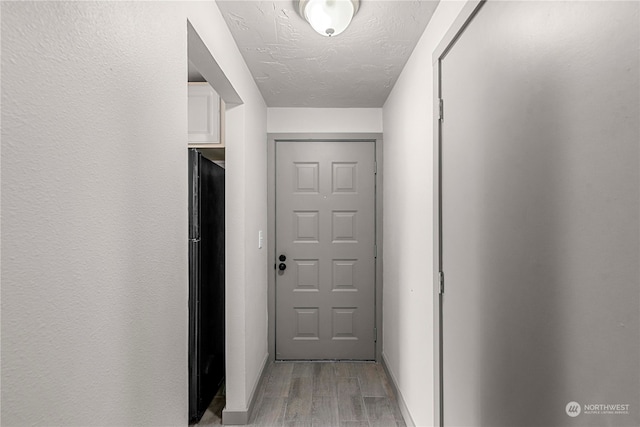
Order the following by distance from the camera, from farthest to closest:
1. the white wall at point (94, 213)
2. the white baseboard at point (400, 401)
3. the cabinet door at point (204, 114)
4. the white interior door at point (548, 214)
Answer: the cabinet door at point (204, 114), the white baseboard at point (400, 401), the white interior door at point (548, 214), the white wall at point (94, 213)

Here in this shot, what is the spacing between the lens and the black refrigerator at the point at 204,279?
2.40 metres

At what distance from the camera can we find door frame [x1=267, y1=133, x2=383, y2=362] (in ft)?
11.6

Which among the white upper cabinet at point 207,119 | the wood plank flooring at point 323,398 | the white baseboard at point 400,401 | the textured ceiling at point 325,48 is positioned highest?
the textured ceiling at point 325,48

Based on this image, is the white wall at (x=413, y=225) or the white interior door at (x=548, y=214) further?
the white wall at (x=413, y=225)

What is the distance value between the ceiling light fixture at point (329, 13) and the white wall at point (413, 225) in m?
0.43

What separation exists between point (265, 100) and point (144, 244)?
2.53m

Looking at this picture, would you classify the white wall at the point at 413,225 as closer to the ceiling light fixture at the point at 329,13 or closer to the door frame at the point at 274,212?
the door frame at the point at 274,212

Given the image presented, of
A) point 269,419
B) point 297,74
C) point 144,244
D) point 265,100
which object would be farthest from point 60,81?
point 265,100

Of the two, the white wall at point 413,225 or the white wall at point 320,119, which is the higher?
the white wall at point 320,119

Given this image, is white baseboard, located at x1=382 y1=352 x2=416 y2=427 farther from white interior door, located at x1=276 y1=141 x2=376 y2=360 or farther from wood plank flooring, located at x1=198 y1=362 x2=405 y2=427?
white interior door, located at x1=276 y1=141 x2=376 y2=360

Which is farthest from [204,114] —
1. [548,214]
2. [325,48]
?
[548,214]

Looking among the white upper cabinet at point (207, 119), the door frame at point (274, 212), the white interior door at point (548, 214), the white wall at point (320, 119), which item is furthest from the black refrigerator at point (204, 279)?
the white interior door at point (548, 214)

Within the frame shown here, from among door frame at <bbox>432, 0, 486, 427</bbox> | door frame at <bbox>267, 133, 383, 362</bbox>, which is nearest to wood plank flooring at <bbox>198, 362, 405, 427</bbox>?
door frame at <bbox>267, 133, 383, 362</bbox>

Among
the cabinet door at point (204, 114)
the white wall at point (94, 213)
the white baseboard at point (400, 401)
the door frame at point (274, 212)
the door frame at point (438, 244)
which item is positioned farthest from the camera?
the door frame at point (274, 212)
